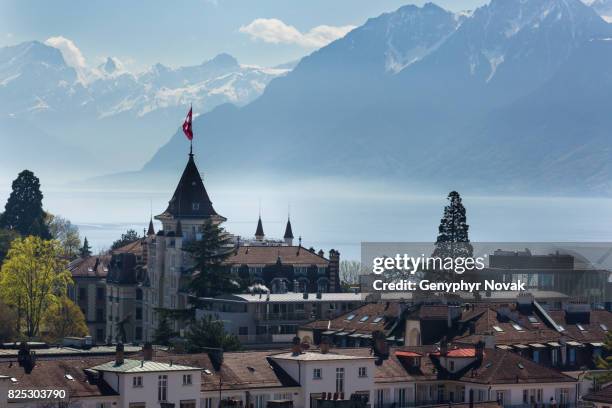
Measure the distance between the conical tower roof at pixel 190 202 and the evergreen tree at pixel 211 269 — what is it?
12085 millimetres

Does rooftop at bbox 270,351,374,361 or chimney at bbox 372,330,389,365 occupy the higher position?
chimney at bbox 372,330,389,365

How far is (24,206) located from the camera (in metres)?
193

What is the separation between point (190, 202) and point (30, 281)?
13.6 metres

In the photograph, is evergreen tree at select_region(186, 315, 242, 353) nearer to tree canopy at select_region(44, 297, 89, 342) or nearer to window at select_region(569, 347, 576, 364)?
window at select_region(569, 347, 576, 364)

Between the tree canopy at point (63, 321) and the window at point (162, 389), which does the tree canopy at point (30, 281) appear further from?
the window at point (162, 389)

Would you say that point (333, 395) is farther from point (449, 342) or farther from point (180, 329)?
point (180, 329)

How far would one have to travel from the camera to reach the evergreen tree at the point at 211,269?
130500mm

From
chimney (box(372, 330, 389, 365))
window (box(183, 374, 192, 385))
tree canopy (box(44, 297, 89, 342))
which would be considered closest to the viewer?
window (box(183, 374, 192, 385))

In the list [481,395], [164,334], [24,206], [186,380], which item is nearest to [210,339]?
[164,334]

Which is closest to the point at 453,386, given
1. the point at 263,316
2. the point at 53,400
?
the point at 53,400

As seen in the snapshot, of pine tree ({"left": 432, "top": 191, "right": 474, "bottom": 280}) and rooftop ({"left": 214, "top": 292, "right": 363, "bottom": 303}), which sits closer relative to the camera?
rooftop ({"left": 214, "top": 292, "right": 363, "bottom": 303})

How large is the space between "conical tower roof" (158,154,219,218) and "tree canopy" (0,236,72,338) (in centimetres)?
921

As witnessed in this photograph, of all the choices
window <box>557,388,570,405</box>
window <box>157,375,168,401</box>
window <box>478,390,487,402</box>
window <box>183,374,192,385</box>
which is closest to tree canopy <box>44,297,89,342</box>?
window <box>557,388,570,405</box>

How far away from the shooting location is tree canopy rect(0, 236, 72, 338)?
456 ft
